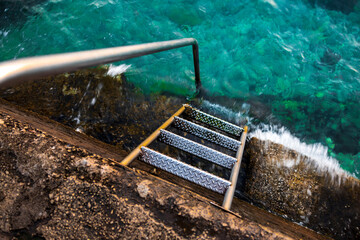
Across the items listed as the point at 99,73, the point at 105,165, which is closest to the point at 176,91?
the point at 99,73

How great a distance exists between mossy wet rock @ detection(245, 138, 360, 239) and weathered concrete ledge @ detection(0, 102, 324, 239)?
4.98 ft

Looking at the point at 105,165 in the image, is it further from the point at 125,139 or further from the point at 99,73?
the point at 99,73

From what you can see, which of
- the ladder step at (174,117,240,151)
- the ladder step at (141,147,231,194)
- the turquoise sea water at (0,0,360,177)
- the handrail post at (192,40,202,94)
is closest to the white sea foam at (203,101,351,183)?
the turquoise sea water at (0,0,360,177)

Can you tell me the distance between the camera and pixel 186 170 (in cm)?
175

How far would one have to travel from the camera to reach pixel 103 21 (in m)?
5.00

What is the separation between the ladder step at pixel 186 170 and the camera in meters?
1.71

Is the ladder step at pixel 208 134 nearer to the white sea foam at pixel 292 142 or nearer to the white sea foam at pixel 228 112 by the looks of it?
the white sea foam at pixel 292 142

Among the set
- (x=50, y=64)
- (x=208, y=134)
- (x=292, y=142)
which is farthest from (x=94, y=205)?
(x=292, y=142)

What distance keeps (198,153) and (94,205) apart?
3.97ft

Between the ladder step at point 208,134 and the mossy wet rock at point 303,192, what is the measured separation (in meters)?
0.58

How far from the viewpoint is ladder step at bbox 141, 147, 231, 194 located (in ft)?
5.61

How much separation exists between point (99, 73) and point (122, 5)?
2.81 meters

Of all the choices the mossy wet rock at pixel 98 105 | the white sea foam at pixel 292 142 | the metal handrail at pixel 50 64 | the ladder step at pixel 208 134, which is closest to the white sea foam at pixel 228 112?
the white sea foam at pixel 292 142

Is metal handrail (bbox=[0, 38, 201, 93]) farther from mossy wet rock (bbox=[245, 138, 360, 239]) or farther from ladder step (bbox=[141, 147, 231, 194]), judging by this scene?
mossy wet rock (bbox=[245, 138, 360, 239])
